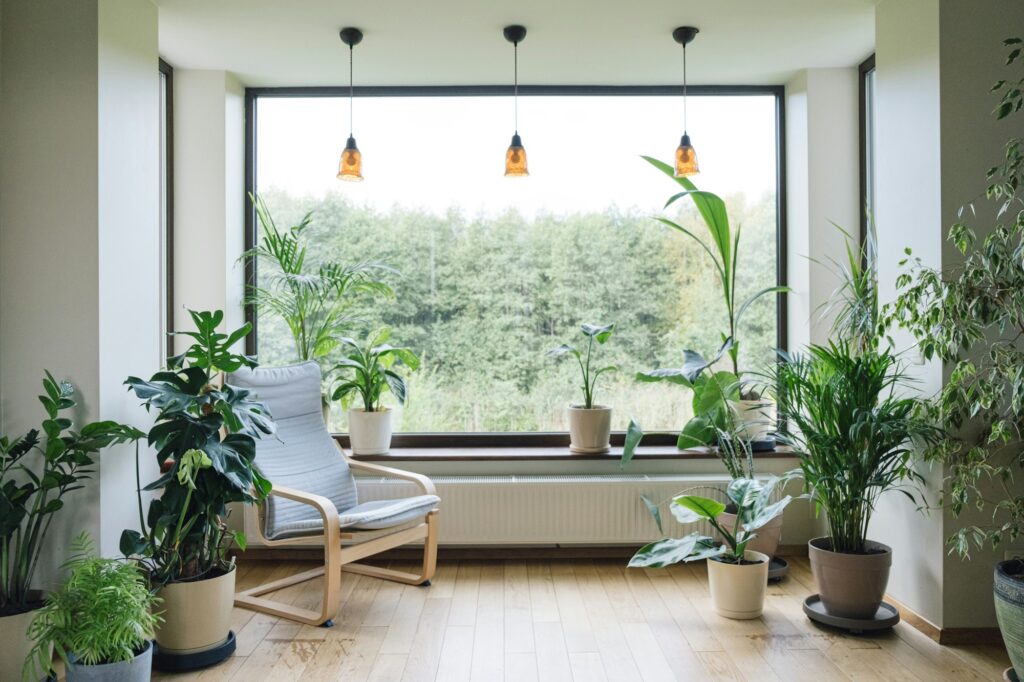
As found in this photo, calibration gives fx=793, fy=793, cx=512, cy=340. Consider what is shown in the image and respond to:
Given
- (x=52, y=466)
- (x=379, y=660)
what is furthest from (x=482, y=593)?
(x=52, y=466)

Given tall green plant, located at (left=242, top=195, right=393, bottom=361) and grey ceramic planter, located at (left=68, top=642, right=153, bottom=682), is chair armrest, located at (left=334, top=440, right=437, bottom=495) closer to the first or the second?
tall green plant, located at (left=242, top=195, right=393, bottom=361)

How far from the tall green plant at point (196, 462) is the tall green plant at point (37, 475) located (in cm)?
20

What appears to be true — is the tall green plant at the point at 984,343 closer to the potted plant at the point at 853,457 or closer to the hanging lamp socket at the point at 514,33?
the potted plant at the point at 853,457

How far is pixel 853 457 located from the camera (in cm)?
322

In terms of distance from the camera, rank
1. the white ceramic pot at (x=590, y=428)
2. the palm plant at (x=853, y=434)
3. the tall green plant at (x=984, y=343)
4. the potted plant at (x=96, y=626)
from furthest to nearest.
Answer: the white ceramic pot at (x=590, y=428)
the palm plant at (x=853, y=434)
the tall green plant at (x=984, y=343)
the potted plant at (x=96, y=626)

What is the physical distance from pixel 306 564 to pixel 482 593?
108cm

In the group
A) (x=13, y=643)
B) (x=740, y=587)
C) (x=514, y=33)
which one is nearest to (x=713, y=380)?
(x=740, y=587)

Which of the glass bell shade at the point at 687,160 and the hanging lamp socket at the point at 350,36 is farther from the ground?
the hanging lamp socket at the point at 350,36

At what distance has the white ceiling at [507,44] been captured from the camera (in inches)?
141

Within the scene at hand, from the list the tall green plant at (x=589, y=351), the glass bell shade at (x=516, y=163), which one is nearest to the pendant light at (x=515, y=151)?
the glass bell shade at (x=516, y=163)

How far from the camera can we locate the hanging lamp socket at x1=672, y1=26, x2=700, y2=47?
3.82 metres

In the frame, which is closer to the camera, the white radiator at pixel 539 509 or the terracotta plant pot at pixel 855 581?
the terracotta plant pot at pixel 855 581

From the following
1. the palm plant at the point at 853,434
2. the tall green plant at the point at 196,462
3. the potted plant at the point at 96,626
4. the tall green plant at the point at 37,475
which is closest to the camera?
the potted plant at the point at 96,626

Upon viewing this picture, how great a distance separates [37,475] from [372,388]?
1.65 metres
